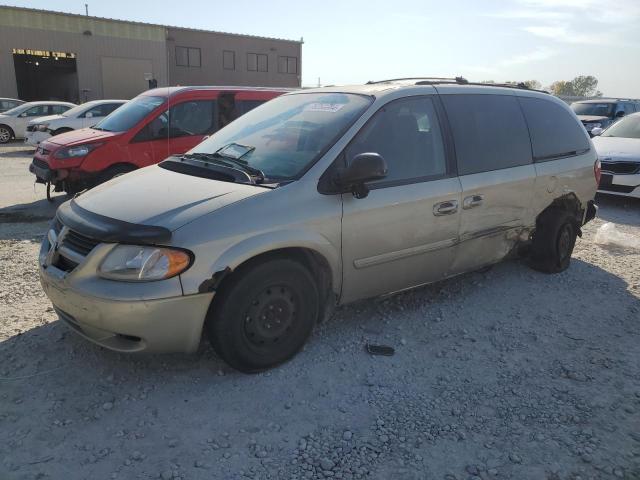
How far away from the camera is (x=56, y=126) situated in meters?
13.8

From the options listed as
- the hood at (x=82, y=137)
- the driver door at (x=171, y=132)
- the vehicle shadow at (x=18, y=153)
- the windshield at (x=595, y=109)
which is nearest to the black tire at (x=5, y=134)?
the vehicle shadow at (x=18, y=153)

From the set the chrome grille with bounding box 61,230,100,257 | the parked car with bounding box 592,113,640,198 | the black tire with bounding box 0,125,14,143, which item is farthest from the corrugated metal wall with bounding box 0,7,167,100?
the chrome grille with bounding box 61,230,100,257

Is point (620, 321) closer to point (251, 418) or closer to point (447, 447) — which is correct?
point (447, 447)

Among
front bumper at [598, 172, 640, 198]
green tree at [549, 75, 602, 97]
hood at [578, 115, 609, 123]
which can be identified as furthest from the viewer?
green tree at [549, 75, 602, 97]

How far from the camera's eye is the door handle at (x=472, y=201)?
400 cm

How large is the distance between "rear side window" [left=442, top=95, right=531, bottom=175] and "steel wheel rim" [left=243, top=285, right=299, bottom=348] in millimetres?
1776

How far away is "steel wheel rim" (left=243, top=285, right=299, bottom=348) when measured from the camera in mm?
3096

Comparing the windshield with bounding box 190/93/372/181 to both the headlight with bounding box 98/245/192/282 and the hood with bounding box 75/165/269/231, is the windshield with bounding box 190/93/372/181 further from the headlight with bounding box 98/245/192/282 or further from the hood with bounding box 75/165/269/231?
the headlight with bounding box 98/245/192/282

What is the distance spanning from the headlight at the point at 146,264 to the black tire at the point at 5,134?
57.7 feet

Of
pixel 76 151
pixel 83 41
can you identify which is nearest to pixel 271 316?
pixel 76 151

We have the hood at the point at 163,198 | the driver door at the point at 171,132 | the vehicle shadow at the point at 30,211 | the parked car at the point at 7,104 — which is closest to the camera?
the hood at the point at 163,198

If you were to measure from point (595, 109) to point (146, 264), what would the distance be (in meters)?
17.8

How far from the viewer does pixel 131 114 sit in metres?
7.94

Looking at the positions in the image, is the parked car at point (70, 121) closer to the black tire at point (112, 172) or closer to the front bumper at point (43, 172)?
the front bumper at point (43, 172)
